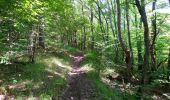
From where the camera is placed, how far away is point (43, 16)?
51.1 feet

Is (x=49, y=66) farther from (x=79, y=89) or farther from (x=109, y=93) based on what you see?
(x=109, y=93)

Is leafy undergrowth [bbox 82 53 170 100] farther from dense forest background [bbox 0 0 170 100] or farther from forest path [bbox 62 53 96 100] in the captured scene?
forest path [bbox 62 53 96 100]

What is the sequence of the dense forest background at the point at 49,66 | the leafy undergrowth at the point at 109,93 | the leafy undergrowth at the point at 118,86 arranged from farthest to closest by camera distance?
the leafy undergrowth at the point at 118,86
the leafy undergrowth at the point at 109,93
the dense forest background at the point at 49,66

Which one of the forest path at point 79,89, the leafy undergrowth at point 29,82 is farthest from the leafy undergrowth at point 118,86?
the leafy undergrowth at point 29,82

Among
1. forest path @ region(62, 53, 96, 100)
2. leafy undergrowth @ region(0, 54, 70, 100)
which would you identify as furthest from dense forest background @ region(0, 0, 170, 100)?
forest path @ region(62, 53, 96, 100)

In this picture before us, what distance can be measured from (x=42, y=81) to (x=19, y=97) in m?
2.66

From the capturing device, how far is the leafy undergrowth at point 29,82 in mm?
10578

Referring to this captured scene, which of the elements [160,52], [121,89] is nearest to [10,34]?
[121,89]

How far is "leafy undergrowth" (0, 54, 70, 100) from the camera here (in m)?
10.6

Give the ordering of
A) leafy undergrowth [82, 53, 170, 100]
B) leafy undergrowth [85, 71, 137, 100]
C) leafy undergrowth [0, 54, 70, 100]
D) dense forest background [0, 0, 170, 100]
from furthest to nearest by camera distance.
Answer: leafy undergrowth [82, 53, 170, 100] → leafy undergrowth [85, 71, 137, 100] → dense forest background [0, 0, 170, 100] → leafy undergrowth [0, 54, 70, 100]

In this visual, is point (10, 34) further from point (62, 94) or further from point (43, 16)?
point (62, 94)

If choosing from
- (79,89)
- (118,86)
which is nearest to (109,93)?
(79,89)

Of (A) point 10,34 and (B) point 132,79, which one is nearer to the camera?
(A) point 10,34

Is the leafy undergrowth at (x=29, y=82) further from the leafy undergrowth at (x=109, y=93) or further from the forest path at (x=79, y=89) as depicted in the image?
the leafy undergrowth at (x=109, y=93)
